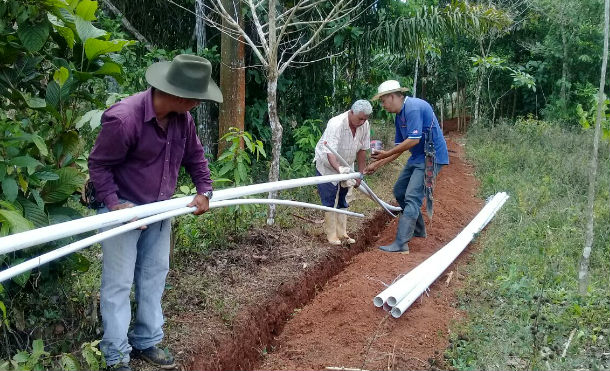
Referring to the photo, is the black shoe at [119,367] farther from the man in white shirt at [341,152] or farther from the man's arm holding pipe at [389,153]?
the man's arm holding pipe at [389,153]

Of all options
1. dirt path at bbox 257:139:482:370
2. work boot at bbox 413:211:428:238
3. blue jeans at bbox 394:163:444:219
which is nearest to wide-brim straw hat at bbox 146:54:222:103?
dirt path at bbox 257:139:482:370

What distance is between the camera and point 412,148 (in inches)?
262

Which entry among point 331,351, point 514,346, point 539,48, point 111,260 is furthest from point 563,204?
point 539,48

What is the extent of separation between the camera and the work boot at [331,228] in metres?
6.70

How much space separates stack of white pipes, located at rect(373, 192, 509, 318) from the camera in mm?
4574

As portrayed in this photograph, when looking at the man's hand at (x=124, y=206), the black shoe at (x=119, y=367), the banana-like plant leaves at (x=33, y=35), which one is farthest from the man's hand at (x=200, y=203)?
the banana-like plant leaves at (x=33, y=35)

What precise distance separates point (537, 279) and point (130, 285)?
364cm

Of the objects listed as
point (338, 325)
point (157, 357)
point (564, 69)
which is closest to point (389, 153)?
point (338, 325)

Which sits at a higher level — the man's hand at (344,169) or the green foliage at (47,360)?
the green foliage at (47,360)

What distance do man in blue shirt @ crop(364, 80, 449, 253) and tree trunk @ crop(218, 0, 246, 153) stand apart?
2126 mm

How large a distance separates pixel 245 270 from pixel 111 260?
7.31 ft

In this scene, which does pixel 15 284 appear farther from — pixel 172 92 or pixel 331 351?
pixel 331 351

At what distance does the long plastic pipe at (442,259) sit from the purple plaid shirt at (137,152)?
2.09 meters

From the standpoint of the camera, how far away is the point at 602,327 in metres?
4.31
